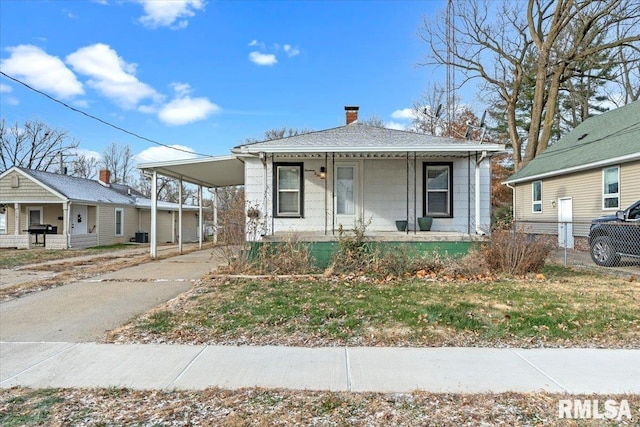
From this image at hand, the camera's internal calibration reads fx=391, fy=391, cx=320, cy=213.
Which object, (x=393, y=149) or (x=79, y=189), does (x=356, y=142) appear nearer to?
(x=393, y=149)

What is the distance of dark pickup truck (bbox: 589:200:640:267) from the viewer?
378 inches

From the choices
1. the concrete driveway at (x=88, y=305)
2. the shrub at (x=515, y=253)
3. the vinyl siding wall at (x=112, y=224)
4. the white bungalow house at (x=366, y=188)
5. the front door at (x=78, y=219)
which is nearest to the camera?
the concrete driveway at (x=88, y=305)

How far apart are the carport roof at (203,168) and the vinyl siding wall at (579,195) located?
9272mm

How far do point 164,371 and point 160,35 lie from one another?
14.9 meters

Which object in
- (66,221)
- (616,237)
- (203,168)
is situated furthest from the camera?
(66,221)

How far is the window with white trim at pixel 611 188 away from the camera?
13.4 meters

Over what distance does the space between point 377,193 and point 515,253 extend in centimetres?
447

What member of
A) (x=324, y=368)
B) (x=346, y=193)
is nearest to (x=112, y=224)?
(x=346, y=193)

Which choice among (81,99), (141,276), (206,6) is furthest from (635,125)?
(81,99)

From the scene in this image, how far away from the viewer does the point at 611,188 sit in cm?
1372

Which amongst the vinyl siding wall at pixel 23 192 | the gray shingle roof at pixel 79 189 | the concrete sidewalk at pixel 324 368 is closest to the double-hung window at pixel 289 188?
the concrete sidewalk at pixel 324 368

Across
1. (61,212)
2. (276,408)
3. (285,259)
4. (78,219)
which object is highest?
(61,212)

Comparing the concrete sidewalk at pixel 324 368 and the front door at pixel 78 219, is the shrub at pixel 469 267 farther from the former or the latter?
the front door at pixel 78 219

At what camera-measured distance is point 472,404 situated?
316 cm
